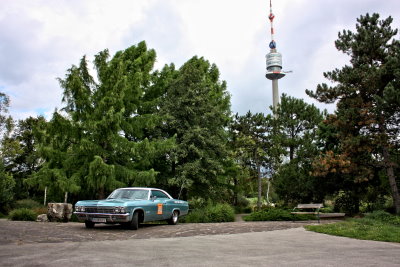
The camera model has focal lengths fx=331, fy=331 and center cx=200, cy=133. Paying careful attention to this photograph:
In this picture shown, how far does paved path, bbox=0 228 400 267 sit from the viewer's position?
5410mm

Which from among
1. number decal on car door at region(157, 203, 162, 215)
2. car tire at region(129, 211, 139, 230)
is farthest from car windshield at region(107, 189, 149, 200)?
car tire at region(129, 211, 139, 230)

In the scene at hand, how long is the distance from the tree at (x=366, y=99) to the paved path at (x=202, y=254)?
35.7ft

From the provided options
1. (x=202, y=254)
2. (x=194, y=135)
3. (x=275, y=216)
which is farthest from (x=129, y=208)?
(x=194, y=135)

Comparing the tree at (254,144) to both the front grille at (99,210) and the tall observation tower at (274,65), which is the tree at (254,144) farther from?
the tall observation tower at (274,65)

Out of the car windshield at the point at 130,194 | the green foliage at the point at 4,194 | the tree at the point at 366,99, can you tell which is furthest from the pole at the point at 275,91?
the car windshield at the point at 130,194

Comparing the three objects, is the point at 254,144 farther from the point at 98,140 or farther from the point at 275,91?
the point at 275,91

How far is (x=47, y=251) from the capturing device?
638 cm

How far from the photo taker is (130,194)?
12.1 metres

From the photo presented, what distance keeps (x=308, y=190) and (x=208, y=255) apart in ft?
58.0

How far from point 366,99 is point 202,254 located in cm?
1644

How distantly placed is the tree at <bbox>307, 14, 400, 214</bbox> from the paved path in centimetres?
1088

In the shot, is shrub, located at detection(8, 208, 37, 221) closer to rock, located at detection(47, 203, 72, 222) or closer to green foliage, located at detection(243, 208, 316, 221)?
rock, located at detection(47, 203, 72, 222)

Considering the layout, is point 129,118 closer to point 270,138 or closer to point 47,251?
point 270,138

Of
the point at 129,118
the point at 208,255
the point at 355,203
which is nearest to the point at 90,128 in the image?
the point at 129,118
